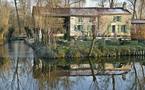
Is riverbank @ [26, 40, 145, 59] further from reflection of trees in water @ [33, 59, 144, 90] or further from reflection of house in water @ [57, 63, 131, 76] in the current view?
reflection of trees in water @ [33, 59, 144, 90]

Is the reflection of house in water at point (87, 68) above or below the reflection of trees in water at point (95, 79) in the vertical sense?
below

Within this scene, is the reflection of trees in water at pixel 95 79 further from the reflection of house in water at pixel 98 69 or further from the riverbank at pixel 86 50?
the riverbank at pixel 86 50

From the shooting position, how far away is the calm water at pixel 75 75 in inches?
755

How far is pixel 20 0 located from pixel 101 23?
25.9 m

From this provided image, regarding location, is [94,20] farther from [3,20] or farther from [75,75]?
[75,75]

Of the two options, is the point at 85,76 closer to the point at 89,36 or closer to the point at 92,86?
the point at 92,86

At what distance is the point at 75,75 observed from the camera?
2356 cm

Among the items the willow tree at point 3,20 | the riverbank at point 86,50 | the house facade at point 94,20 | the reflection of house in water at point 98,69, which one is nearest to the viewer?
the reflection of house in water at point 98,69

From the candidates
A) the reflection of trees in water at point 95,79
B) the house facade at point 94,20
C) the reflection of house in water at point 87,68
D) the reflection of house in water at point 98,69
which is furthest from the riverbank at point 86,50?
the house facade at point 94,20

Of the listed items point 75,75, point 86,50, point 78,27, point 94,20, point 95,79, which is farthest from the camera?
point 78,27

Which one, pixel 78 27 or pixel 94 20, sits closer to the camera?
pixel 94 20

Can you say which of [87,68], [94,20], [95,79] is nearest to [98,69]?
[87,68]

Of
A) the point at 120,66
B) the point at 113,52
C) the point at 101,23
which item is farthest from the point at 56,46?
the point at 101,23

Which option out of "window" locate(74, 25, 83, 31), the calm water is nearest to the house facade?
"window" locate(74, 25, 83, 31)
